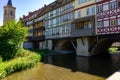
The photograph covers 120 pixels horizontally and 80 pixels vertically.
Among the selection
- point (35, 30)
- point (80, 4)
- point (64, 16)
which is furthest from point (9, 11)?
point (80, 4)

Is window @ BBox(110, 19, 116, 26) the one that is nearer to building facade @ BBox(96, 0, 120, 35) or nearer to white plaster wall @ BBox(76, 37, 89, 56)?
building facade @ BBox(96, 0, 120, 35)

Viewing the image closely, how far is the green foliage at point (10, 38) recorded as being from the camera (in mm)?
22875

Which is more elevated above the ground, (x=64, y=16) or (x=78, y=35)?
(x=64, y=16)

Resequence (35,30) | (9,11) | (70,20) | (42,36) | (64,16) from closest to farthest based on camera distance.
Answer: (70,20)
(64,16)
(42,36)
(35,30)
(9,11)

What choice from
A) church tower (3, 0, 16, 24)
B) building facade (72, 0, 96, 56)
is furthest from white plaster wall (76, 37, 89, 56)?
church tower (3, 0, 16, 24)

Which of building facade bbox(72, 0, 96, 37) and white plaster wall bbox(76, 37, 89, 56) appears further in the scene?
white plaster wall bbox(76, 37, 89, 56)

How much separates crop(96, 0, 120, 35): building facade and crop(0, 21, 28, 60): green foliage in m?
11.9

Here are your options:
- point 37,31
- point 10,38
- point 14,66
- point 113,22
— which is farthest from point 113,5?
point 37,31

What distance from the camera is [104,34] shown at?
2669 cm

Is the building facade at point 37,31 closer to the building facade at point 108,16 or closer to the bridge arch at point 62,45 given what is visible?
the bridge arch at point 62,45

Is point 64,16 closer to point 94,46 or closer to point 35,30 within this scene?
point 94,46

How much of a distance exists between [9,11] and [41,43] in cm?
2533

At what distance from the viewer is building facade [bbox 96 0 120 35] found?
2484 centimetres

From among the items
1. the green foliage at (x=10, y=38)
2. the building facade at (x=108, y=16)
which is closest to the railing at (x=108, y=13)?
the building facade at (x=108, y=16)
